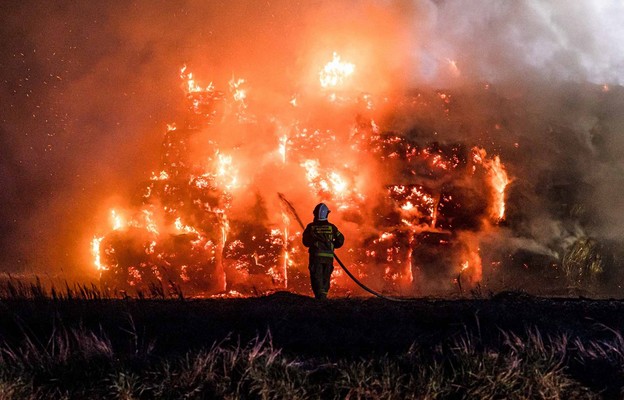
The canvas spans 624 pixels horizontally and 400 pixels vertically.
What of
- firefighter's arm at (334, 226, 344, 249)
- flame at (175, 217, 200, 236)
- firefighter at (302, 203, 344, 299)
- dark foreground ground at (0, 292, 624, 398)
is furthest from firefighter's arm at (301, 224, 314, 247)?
flame at (175, 217, 200, 236)

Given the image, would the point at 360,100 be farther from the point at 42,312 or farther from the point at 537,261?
the point at 42,312

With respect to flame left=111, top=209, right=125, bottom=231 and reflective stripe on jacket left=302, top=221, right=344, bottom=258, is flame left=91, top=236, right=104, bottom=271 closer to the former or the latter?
flame left=111, top=209, right=125, bottom=231

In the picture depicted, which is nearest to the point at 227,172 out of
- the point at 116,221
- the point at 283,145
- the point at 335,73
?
the point at 283,145

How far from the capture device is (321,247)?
470 inches

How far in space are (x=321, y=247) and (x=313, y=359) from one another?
670 cm

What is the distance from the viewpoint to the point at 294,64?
71.4 feet

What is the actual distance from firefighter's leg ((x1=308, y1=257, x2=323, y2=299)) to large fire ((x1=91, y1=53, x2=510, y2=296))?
6415 millimetres

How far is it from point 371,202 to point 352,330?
43.5 feet

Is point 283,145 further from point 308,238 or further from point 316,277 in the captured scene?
point 316,277

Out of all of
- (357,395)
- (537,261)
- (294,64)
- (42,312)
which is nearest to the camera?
(357,395)

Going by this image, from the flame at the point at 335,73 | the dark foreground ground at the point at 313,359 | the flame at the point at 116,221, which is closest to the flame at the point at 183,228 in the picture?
the flame at the point at 116,221

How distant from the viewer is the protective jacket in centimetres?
1188


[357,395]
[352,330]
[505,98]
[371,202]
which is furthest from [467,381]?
[505,98]

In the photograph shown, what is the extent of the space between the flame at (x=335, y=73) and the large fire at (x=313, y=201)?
0.12 feet
